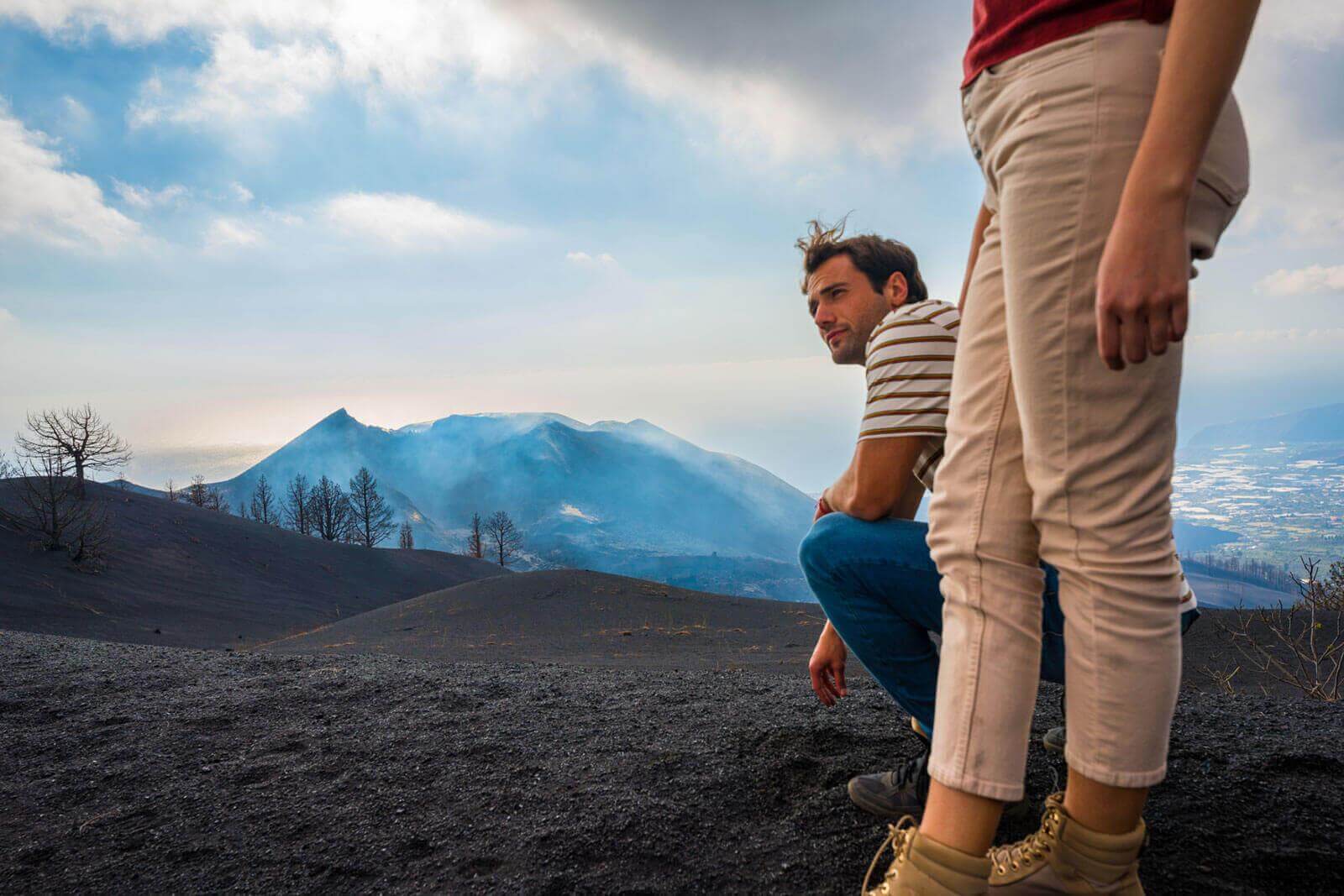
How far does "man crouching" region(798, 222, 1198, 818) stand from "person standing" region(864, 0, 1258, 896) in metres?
0.33

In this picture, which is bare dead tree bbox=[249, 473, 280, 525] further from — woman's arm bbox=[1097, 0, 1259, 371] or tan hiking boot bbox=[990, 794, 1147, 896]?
woman's arm bbox=[1097, 0, 1259, 371]

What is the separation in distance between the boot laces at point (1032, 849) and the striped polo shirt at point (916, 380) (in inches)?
→ 20.1

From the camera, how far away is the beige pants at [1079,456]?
0.87 meters

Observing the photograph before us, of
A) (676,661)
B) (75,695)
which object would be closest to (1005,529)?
(75,695)

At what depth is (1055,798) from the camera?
1068 millimetres

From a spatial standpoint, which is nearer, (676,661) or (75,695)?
(75,695)

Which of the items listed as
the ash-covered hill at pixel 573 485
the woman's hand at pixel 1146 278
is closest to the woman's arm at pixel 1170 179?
the woman's hand at pixel 1146 278

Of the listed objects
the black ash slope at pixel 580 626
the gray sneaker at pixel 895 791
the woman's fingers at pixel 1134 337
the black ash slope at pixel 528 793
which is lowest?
the black ash slope at pixel 580 626

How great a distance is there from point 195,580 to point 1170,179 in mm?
22822

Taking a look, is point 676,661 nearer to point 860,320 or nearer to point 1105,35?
point 860,320

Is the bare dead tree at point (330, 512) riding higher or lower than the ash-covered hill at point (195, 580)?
higher

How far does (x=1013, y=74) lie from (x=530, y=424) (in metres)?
152

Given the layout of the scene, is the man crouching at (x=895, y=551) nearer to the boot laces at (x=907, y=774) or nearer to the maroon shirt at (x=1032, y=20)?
the boot laces at (x=907, y=774)

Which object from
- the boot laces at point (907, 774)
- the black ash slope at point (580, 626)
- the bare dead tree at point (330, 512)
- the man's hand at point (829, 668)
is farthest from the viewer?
the bare dead tree at point (330, 512)
